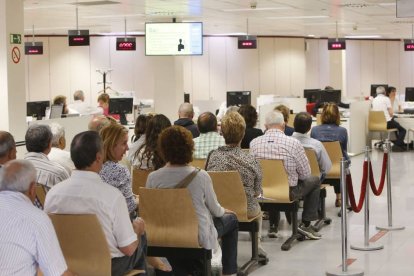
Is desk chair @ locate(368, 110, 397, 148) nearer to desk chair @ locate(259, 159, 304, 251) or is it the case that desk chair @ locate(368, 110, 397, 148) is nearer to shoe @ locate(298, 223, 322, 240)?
shoe @ locate(298, 223, 322, 240)

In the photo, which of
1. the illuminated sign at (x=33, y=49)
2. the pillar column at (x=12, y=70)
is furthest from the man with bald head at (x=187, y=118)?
the illuminated sign at (x=33, y=49)

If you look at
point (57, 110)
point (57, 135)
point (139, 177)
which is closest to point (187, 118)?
point (139, 177)

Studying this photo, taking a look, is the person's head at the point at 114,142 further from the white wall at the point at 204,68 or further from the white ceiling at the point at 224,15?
the white wall at the point at 204,68

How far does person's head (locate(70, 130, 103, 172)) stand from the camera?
452cm

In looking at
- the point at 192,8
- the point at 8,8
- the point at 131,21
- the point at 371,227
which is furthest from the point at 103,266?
the point at 131,21

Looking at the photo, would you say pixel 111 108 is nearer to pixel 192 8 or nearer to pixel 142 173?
pixel 192 8

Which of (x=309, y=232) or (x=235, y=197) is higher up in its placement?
(x=235, y=197)

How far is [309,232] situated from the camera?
805 cm

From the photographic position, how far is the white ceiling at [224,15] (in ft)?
45.4

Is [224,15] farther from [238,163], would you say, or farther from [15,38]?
[238,163]

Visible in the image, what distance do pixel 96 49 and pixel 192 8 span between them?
9.33 metres

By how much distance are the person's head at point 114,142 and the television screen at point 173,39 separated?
10.2 metres

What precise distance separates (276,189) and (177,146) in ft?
7.19

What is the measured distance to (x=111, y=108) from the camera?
16500 millimetres
